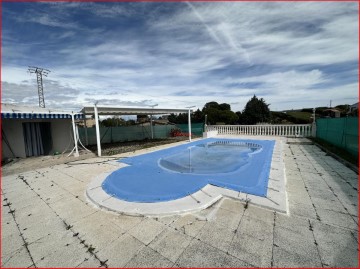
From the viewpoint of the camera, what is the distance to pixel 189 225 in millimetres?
3271

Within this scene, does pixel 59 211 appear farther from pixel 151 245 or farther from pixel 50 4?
pixel 50 4

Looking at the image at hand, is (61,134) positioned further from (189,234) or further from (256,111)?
(256,111)

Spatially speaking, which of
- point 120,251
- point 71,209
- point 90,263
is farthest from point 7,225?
point 120,251

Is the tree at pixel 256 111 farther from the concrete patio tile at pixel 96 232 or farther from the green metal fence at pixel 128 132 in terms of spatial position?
the concrete patio tile at pixel 96 232

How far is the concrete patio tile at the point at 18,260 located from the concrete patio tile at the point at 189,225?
2.15 meters

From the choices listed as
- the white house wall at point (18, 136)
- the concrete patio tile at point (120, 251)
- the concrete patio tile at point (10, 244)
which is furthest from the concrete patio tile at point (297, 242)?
the white house wall at point (18, 136)

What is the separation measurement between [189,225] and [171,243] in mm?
565

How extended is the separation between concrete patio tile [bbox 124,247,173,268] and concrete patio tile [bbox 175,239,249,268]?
18cm

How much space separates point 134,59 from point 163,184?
34.8 feet

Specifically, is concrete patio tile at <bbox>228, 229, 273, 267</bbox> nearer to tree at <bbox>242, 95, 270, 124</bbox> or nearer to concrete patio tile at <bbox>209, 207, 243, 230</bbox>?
concrete patio tile at <bbox>209, 207, 243, 230</bbox>

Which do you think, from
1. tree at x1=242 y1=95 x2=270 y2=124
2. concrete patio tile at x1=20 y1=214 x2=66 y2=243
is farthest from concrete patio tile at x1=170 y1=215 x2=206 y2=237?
tree at x1=242 y1=95 x2=270 y2=124

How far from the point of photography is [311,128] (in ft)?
51.1

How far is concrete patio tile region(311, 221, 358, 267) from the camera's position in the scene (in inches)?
93.4

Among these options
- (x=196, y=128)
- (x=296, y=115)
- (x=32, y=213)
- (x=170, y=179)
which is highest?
(x=296, y=115)
